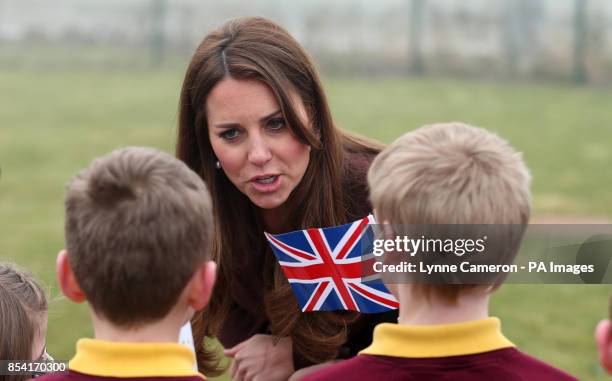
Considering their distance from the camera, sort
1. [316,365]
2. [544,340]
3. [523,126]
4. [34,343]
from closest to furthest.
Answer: [34,343] < [316,365] < [544,340] < [523,126]

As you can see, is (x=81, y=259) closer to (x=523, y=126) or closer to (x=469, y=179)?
(x=469, y=179)

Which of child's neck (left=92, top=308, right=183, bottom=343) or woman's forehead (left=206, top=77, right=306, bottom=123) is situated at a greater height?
woman's forehead (left=206, top=77, right=306, bottom=123)

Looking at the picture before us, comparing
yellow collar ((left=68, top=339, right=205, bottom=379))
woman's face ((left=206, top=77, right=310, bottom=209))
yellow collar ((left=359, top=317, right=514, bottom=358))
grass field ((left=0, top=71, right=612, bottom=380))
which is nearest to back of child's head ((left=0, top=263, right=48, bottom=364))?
yellow collar ((left=68, top=339, right=205, bottom=379))

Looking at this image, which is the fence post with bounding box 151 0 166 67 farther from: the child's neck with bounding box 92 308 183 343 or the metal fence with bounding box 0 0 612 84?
the child's neck with bounding box 92 308 183 343

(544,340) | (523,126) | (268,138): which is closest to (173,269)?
(268,138)

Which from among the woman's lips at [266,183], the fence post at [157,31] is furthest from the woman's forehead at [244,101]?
the fence post at [157,31]

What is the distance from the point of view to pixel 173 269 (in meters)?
2.09

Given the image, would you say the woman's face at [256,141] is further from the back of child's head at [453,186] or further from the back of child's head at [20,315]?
the back of child's head at [453,186]

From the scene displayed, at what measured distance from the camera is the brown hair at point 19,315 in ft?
8.52

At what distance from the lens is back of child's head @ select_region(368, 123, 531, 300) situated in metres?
2.11

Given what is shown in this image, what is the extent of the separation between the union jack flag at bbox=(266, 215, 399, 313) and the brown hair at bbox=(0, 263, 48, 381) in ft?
2.63

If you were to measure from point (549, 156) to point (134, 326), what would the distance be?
9.02 meters

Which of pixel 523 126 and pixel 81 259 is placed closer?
pixel 81 259

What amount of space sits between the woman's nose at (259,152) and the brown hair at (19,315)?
71 cm
